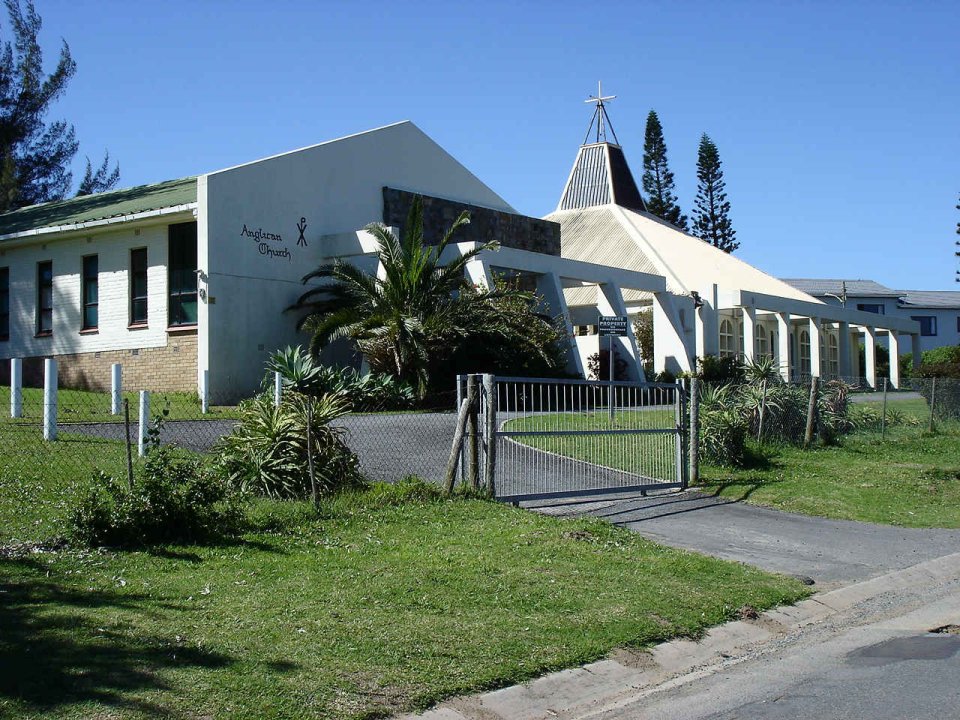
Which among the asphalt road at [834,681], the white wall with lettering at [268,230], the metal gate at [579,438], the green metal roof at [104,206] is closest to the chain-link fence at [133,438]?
the metal gate at [579,438]

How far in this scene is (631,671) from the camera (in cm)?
698

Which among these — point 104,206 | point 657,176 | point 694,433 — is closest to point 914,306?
point 657,176

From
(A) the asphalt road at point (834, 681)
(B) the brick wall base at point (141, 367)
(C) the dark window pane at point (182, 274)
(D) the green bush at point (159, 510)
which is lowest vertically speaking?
Result: (A) the asphalt road at point (834, 681)

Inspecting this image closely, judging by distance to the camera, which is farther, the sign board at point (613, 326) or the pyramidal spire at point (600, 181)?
the pyramidal spire at point (600, 181)

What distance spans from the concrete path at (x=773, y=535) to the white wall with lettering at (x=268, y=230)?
15.1 m

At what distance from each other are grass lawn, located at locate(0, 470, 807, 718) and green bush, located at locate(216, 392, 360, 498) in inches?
31.7

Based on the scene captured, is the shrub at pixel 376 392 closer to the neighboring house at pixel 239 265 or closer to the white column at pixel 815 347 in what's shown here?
the neighboring house at pixel 239 265

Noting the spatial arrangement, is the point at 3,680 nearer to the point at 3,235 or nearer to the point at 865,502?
the point at 865,502

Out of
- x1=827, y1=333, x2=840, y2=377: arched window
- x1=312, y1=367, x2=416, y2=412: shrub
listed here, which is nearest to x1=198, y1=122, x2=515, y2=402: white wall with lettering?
x1=312, y1=367, x2=416, y2=412: shrub

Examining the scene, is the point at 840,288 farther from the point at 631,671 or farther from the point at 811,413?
the point at 631,671

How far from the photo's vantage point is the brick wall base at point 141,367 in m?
26.5

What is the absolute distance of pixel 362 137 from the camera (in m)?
30.9

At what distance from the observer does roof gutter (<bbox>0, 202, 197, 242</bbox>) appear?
2602cm

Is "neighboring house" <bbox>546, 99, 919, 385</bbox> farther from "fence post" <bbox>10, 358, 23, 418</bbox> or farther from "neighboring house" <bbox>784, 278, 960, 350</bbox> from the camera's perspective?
"neighboring house" <bbox>784, 278, 960, 350</bbox>
